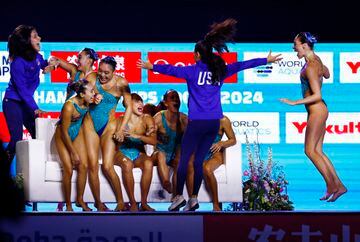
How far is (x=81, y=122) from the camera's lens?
5.36 metres

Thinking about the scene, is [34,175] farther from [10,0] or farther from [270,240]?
[10,0]

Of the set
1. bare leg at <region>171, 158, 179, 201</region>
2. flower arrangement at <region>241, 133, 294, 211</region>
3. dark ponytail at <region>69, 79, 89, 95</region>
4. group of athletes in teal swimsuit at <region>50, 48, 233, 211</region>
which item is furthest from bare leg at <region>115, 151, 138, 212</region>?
flower arrangement at <region>241, 133, 294, 211</region>

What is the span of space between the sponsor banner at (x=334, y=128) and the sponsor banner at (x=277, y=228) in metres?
3.72

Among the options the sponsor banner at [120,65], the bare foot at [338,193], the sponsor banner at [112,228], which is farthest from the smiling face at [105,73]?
the sponsor banner at [120,65]

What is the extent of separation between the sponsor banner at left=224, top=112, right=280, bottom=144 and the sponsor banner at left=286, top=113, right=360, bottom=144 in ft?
0.52

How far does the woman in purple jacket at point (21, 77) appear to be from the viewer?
5492mm

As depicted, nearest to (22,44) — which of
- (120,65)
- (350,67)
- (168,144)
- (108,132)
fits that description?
(108,132)

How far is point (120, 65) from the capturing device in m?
8.12

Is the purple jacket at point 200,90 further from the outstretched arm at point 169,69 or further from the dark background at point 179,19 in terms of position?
the dark background at point 179,19

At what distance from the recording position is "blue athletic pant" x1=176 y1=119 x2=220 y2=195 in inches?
200

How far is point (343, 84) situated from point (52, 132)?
12.8 feet

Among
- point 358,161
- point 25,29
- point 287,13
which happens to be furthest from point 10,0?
point 358,161

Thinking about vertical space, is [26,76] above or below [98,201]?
above

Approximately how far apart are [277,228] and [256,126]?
3.65 meters
